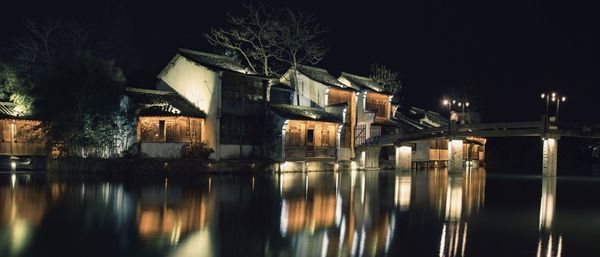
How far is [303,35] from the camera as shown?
52781 mm

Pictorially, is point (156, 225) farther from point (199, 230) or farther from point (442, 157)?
point (442, 157)

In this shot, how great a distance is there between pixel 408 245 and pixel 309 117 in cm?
3324

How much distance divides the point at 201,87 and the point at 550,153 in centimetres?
2591

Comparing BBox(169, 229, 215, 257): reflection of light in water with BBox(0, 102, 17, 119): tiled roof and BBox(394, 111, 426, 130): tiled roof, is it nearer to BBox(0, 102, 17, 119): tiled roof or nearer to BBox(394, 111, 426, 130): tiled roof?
BBox(0, 102, 17, 119): tiled roof

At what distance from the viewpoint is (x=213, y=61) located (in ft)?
144

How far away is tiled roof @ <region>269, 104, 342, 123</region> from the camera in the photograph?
44250 millimetres

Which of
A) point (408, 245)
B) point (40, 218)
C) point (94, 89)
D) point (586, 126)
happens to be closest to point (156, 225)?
point (40, 218)

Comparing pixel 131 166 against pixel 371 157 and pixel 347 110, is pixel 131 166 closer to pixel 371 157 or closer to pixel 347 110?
pixel 347 110

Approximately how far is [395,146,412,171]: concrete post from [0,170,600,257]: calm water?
2300cm

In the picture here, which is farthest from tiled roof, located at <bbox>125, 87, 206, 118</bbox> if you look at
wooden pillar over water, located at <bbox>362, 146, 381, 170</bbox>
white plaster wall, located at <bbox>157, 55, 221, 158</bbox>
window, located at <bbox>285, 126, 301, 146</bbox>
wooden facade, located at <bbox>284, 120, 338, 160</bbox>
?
wooden pillar over water, located at <bbox>362, 146, 381, 170</bbox>

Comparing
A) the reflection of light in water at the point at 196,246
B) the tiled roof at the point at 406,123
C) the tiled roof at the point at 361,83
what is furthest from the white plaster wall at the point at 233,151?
the reflection of light in water at the point at 196,246

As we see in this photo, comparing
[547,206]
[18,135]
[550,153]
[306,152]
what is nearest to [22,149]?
[18,135]

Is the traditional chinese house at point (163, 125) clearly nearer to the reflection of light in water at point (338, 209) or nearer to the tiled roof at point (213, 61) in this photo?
the tiled roof at point (213, 61)

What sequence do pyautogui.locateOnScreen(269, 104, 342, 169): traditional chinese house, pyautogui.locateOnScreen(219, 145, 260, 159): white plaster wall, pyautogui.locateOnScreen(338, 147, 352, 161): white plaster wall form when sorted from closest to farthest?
pyautogui.locateOnScreen(219, 145, 260, 159): white plaster wall
pyautogui.locateOnScreen(269, 104, 342, 169): traditional chinese house
pyautogui.locateOnScreen(338, 147, 352, 161): white plaster wall
